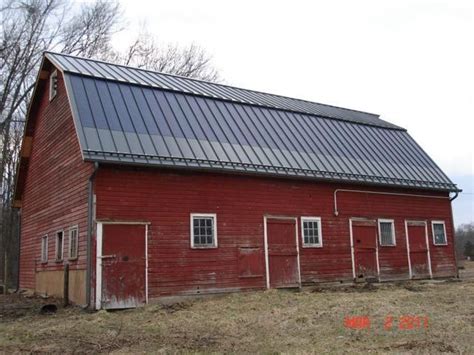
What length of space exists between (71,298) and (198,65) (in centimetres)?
2553

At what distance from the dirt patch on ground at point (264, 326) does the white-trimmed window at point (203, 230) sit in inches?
63.8

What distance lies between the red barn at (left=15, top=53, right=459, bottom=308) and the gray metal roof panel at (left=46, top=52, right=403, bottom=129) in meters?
0.12

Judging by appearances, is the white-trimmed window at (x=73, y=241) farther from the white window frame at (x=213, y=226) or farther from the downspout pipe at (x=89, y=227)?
the white window frame at (x=213, y=226)

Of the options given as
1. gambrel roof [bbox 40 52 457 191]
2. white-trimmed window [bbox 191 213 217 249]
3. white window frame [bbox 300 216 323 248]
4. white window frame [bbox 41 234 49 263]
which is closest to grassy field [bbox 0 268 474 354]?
white-trimmed window [bbox 191 213 217 249]

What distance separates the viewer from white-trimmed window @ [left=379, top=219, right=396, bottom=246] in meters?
20.2

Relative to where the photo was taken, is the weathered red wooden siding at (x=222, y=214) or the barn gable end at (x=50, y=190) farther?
the barn gable end at (x=50, y=190)

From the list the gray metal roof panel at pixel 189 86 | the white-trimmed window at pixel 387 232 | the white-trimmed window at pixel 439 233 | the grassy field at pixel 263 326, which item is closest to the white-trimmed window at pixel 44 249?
the grassy field at pixel 263 326

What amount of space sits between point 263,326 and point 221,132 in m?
8.34

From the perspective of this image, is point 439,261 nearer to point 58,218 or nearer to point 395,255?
point 395,255

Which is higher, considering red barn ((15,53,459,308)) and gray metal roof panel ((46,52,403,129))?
gray metal roof panel ((46,52,403,129))

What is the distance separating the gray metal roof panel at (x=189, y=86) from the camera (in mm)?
17547

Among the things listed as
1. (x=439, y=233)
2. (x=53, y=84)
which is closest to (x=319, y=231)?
(x=439, y=233)

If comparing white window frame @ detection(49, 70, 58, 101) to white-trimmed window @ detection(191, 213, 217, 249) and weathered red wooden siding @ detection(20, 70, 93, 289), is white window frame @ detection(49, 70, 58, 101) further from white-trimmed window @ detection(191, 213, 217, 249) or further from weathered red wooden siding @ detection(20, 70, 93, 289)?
white-trimmed window @ detection(191, 213, 217, 249)

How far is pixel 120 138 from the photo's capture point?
48.5 feet
